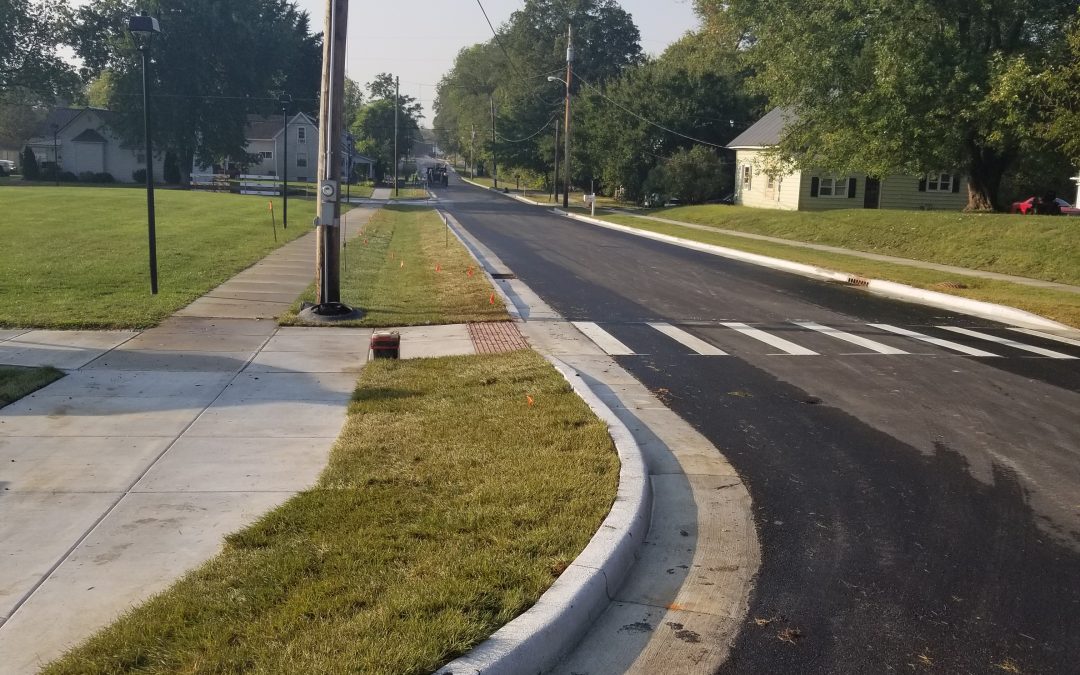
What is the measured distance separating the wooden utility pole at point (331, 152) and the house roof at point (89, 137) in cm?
7206

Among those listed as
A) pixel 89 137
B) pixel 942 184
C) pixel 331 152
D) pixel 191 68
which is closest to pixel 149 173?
pixel 331 152

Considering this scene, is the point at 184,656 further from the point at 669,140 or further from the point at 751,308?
the point at 669,140

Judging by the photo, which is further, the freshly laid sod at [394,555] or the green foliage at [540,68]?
the green foliage at [540,68]

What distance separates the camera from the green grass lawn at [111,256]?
42.7 ft

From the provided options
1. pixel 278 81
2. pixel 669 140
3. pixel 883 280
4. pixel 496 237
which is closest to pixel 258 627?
pixel 883 280

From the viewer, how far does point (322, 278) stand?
518 inches

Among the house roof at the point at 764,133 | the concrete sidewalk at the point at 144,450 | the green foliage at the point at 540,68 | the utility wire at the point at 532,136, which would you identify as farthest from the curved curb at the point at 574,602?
the utility wire at the point at 532,136

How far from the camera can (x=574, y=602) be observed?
4371mm

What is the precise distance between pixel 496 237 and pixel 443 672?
2916 cm

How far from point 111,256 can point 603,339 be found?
477 inches

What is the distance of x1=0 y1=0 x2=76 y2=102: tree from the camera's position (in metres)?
70.6

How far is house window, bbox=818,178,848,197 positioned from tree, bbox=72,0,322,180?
1556 inches

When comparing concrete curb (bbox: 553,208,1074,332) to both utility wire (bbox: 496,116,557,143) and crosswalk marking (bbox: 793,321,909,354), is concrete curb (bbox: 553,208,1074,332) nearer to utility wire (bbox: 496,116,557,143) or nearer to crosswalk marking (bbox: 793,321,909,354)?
crosswalk marking (bbox: 793,321,909,354)

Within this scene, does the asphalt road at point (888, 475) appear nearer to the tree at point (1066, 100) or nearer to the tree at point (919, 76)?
the tree at point (1066, 100)
